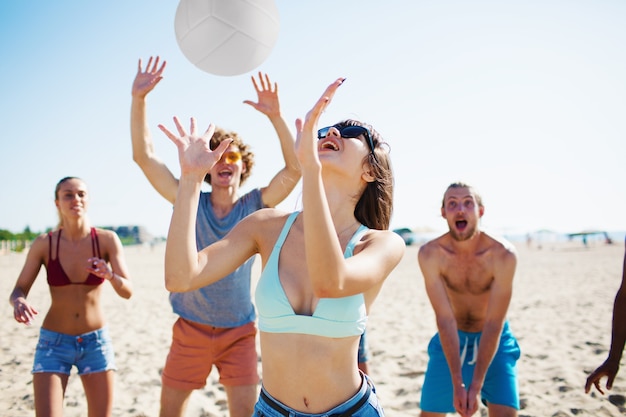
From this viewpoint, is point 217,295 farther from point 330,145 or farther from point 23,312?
point 330,145

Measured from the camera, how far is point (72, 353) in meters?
3.47

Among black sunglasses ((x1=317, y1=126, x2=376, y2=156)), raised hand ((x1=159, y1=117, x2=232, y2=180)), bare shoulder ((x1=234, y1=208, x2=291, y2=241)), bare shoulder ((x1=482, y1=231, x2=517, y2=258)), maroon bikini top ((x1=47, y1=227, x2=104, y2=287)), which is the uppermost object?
black sunglasses ((x1=317, y1=126, x2=376, y2=156))

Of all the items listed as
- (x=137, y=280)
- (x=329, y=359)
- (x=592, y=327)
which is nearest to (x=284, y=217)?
(x=329, y=359)

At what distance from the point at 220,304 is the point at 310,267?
1932 millimetres

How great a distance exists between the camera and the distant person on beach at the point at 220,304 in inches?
122

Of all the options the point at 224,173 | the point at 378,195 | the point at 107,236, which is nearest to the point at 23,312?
the point at 107,236

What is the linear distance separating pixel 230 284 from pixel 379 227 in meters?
1.48

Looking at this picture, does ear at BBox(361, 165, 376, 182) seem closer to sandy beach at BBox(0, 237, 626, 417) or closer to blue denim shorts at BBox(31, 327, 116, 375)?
blue denim shorts at BBox(31, 327, 116, 375)

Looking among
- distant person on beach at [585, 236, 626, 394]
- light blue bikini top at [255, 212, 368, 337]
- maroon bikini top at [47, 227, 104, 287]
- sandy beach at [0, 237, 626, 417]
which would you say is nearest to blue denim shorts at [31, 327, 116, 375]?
maroon bikini top at [47, 227, 104, 287]

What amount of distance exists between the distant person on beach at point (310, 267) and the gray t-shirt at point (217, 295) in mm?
1296

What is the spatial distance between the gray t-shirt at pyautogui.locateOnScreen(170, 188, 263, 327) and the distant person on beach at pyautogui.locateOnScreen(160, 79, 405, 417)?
1296 millimetres

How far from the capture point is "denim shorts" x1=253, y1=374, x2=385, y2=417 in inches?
66.5

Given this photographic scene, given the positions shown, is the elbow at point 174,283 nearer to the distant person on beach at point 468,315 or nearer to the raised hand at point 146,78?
the raised hand at point 146,78

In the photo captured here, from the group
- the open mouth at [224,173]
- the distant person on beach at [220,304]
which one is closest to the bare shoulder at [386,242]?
the distant person on beach at [220,304]
